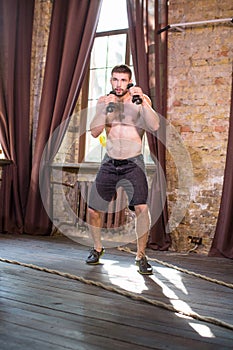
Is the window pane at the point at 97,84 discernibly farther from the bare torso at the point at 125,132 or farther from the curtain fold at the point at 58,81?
the bare torso at the point at 125,132

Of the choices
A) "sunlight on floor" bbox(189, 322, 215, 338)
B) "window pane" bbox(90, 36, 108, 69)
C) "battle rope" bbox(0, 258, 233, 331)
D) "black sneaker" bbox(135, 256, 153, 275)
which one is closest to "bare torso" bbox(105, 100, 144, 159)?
"black sneaker" bbox(135, 256, 153, 275)

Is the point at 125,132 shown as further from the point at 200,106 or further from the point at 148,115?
the point at 200,106

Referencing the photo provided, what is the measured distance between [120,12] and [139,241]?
3.21 meters

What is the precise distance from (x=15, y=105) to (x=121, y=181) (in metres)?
2.57

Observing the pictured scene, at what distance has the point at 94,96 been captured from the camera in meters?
5.54

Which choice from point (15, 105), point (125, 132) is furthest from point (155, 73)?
point (15, 105)

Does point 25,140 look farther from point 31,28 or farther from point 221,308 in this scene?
point 221,308

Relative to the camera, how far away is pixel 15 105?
5457mm

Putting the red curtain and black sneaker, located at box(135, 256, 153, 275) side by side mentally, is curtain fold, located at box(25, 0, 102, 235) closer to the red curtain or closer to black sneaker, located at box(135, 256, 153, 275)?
the red curtain

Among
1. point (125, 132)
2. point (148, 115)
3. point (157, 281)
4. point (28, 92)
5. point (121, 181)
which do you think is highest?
point (28, 92)

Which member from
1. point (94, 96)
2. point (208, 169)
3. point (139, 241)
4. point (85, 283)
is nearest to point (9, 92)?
point (94, 96)

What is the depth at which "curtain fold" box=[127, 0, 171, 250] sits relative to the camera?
14.9ft

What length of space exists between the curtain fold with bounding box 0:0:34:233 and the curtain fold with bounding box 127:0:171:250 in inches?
57.8

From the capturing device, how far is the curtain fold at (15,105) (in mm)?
5262
